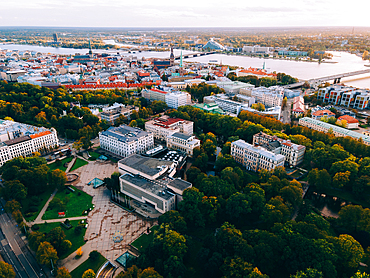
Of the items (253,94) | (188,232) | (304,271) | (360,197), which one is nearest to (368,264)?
(304,271)

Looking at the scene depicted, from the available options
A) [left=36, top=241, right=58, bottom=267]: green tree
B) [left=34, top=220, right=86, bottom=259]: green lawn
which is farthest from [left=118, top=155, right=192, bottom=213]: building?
[left=36, top=241, right=58, bottom=267]: green tree

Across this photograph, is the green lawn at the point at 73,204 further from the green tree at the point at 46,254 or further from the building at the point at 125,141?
the building at the point at 125,141

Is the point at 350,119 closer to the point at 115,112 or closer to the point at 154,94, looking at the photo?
the point at 154,94

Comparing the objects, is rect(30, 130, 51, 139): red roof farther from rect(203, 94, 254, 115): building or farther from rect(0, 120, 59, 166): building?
rect(203, 94, 254, 115): building

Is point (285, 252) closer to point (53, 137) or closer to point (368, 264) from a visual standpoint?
point (368, 264)

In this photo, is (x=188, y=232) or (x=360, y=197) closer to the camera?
(x=188, y=232)

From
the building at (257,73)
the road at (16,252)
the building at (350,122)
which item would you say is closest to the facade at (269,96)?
the building at (350,122)

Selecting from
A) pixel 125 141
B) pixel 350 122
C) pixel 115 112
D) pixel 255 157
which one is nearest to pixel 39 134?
pixel 125 141
